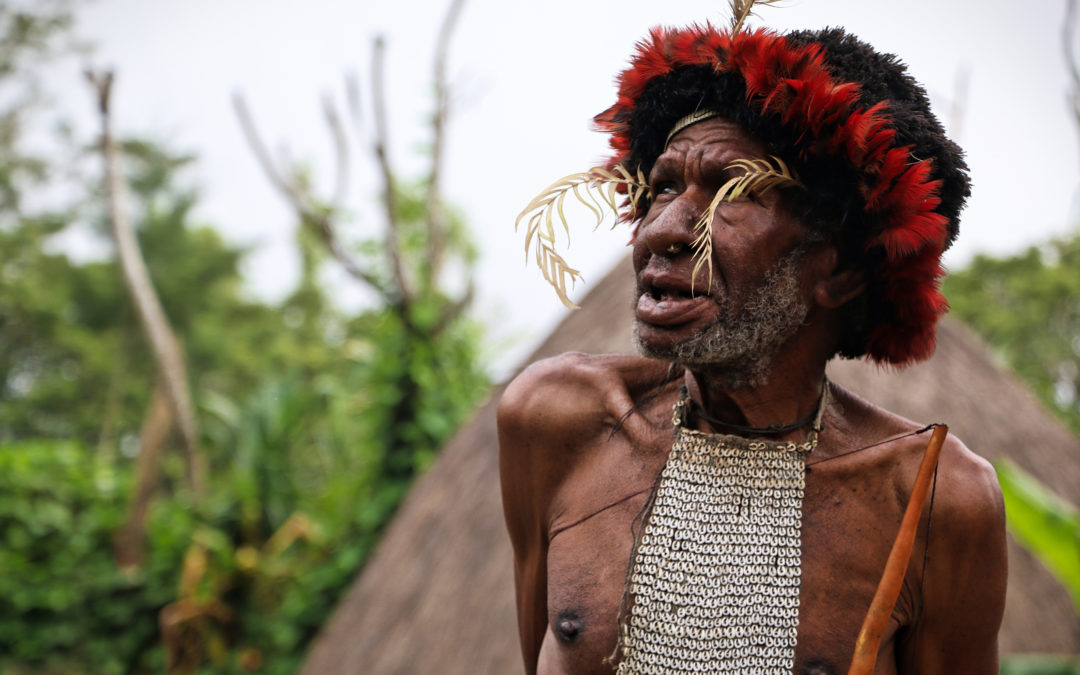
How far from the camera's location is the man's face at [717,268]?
148cm

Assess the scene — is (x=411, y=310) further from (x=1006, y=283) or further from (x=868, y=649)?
(x=1006, y=283)

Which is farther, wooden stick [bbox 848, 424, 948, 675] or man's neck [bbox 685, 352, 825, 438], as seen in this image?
man's neck [bbox 685, 352, 825, 438]

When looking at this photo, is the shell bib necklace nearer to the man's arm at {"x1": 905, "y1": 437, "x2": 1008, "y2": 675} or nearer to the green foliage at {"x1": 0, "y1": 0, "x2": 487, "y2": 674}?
the man's arm at {"x1": 905, "y1": 437, "x2": 1008, "y2": 675}

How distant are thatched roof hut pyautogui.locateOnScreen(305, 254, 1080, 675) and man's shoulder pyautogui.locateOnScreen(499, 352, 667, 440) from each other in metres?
→ 2.33

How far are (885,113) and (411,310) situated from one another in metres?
4.74

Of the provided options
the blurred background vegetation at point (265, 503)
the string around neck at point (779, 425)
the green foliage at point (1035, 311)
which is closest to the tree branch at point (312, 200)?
the blurred background vegetation at point (265, 503)

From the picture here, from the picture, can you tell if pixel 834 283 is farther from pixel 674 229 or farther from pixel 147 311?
pixel 147 311

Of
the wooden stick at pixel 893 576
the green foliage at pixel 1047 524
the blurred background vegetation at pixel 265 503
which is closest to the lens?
the wooden stick at pixel 893 576

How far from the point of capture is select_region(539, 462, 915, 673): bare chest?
1476 mm

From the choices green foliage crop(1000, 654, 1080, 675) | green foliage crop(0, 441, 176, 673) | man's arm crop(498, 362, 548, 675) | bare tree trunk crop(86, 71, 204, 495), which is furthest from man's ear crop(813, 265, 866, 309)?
bare tree trunk crop(86, 71, 204, 495)

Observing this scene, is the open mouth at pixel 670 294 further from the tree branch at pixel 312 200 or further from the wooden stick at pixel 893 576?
the tree branch at pixel 312 200

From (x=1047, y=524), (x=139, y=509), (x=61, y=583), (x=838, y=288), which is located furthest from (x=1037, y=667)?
(x=61, y=583)

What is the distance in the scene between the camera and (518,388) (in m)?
1.79

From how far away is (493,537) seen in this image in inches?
169
